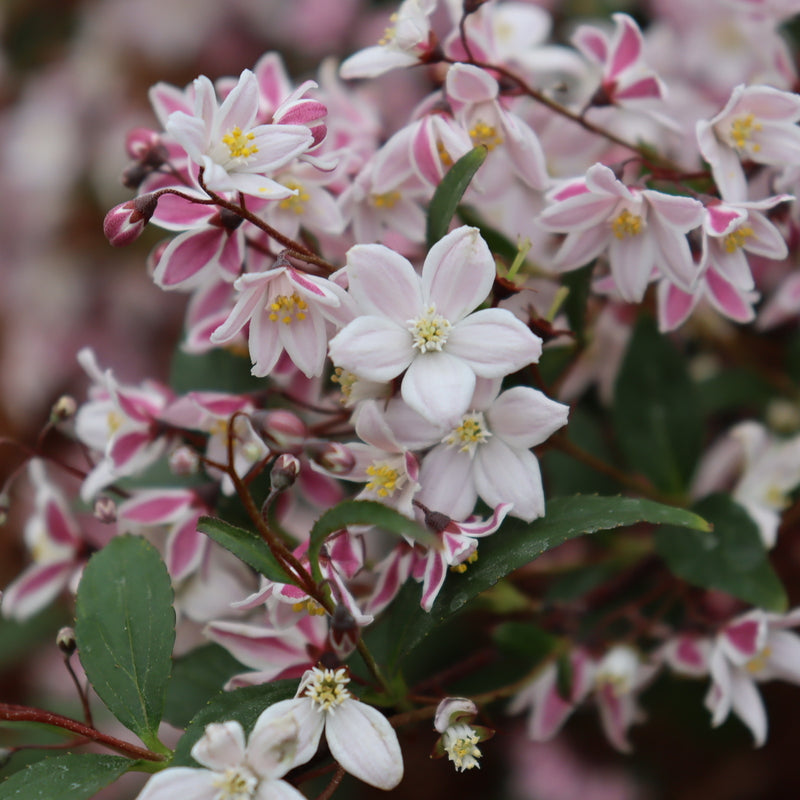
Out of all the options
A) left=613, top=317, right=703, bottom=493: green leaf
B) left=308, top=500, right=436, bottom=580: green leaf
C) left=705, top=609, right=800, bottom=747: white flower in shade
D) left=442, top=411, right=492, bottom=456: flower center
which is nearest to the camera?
left=308, top=500, right=436, bottom=580: green leaf

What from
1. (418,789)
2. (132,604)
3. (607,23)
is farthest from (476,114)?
(418,789)

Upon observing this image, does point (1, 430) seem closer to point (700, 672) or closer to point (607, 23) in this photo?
point (607, 23)

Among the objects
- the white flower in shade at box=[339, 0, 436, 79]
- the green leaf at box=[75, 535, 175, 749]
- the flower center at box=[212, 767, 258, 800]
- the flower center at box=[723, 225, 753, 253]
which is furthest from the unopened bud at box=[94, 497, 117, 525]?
the flower center at box=[723, 225, 753, 253]

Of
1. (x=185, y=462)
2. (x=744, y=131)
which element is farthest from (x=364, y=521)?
(x=744, y=131)

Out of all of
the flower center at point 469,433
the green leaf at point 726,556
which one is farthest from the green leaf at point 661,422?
the flower center at point 469,433

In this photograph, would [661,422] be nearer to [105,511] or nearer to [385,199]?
[385,199]

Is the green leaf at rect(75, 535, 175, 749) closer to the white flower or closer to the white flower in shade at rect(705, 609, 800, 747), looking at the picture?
the white flower
